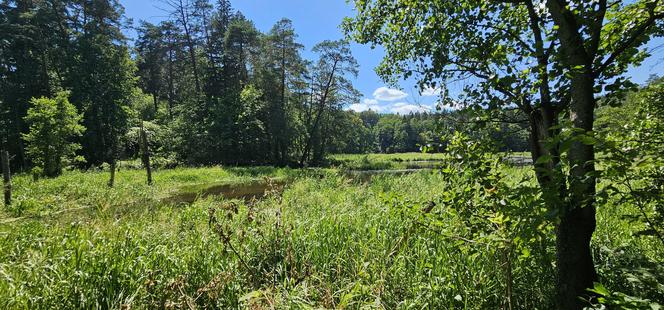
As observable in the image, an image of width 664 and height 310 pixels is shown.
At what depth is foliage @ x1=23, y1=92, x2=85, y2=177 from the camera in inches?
630

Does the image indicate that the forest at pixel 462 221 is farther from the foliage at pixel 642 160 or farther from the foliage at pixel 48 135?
the foliage at pixel 48 135

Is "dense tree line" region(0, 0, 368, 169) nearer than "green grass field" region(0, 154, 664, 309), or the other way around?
"green grass field" region(0, 154, 664, 309)

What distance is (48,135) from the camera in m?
16.3

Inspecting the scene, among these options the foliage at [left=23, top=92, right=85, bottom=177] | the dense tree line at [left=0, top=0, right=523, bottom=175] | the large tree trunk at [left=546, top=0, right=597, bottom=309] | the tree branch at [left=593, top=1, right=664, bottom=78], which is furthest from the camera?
the dense tree line at [left=0, top=0, right=523, bottom=175]

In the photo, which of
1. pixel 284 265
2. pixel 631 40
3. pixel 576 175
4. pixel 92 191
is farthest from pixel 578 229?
pixel 92 191

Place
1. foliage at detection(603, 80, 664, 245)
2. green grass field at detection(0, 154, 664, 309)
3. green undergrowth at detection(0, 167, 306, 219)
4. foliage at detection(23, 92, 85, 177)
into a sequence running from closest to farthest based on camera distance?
foliage at detection(603, 80, 664, 245) < green grass field at detection(0, 154, 664, 309) < green undergrowth at detection(0, 167, 306, 219) < foliage at detection(23, 92, 85, 177)

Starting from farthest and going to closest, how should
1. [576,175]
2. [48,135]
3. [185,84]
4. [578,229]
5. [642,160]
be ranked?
[185,84] → [48,135] → [578,229] → [576,175] → [642,160]

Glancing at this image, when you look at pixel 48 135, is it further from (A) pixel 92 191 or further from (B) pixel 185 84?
(B) pixel 185 84

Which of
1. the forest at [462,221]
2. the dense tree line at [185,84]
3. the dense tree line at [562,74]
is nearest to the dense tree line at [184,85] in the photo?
the dense tree line at [185,84]

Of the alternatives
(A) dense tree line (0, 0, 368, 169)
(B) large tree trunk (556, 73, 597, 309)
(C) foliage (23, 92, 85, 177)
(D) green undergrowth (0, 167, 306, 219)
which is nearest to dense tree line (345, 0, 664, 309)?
(B) large tree trunk (556, 73, 597, 309)

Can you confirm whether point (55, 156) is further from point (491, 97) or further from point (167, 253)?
point (491, 97)

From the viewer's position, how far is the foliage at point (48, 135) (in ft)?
52.5

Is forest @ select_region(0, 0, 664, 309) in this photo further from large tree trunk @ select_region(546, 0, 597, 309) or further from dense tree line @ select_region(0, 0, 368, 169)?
dense tree line @ select_region(0, 0, 368, 169)

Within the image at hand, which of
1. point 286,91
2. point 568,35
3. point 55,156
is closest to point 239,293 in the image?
point 568,35
